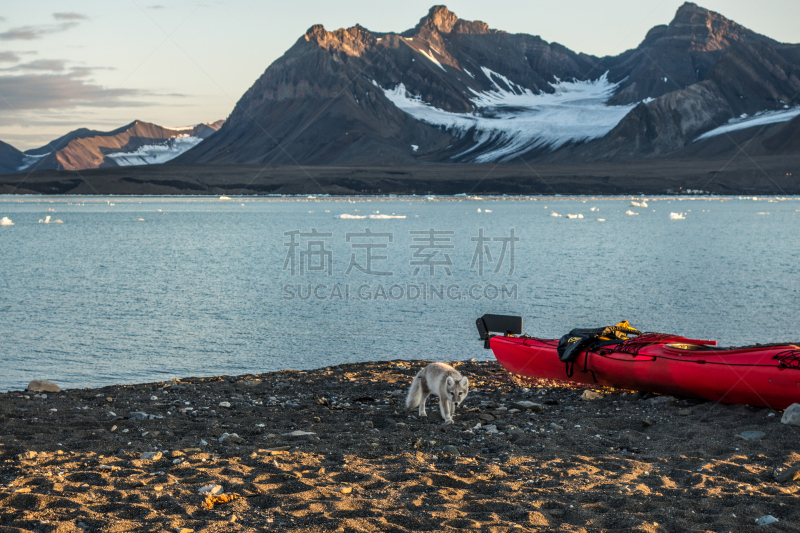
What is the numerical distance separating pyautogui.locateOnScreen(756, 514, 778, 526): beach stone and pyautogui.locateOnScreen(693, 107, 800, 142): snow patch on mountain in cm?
17840

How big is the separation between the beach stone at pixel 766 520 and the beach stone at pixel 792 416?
2224mm

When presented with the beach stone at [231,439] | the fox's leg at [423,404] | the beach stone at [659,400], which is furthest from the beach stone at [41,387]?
the beach stone at [659,400]

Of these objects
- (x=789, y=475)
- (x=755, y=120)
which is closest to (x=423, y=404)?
(x=789, y=475)

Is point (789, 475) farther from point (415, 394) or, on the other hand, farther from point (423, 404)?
point (415, 394)

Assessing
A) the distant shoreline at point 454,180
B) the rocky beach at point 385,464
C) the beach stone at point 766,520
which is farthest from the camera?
the distant shoreline at point 454,180

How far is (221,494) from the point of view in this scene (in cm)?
475

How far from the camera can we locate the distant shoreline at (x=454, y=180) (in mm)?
130625

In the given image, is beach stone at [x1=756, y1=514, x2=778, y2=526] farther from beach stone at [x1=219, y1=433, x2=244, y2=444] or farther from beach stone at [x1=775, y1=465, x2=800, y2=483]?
beach stone at [x1=219, y1=433, x2=244, y2=444]

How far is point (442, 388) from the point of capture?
6.72 metres

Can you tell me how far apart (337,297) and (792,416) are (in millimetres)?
13854

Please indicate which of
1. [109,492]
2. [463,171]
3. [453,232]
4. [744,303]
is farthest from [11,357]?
[463,171]

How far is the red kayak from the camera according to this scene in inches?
272

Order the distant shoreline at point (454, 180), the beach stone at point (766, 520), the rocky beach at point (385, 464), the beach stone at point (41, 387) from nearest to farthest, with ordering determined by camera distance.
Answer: the beach stone at point (766, 520)
the rocky beach at point (385, 464)
the beach stone at point (41, 387)
the distant shoreline at point (454, 180)

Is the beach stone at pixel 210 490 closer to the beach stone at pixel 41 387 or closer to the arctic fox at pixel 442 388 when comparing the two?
the arctic fox at pixel 442 388
